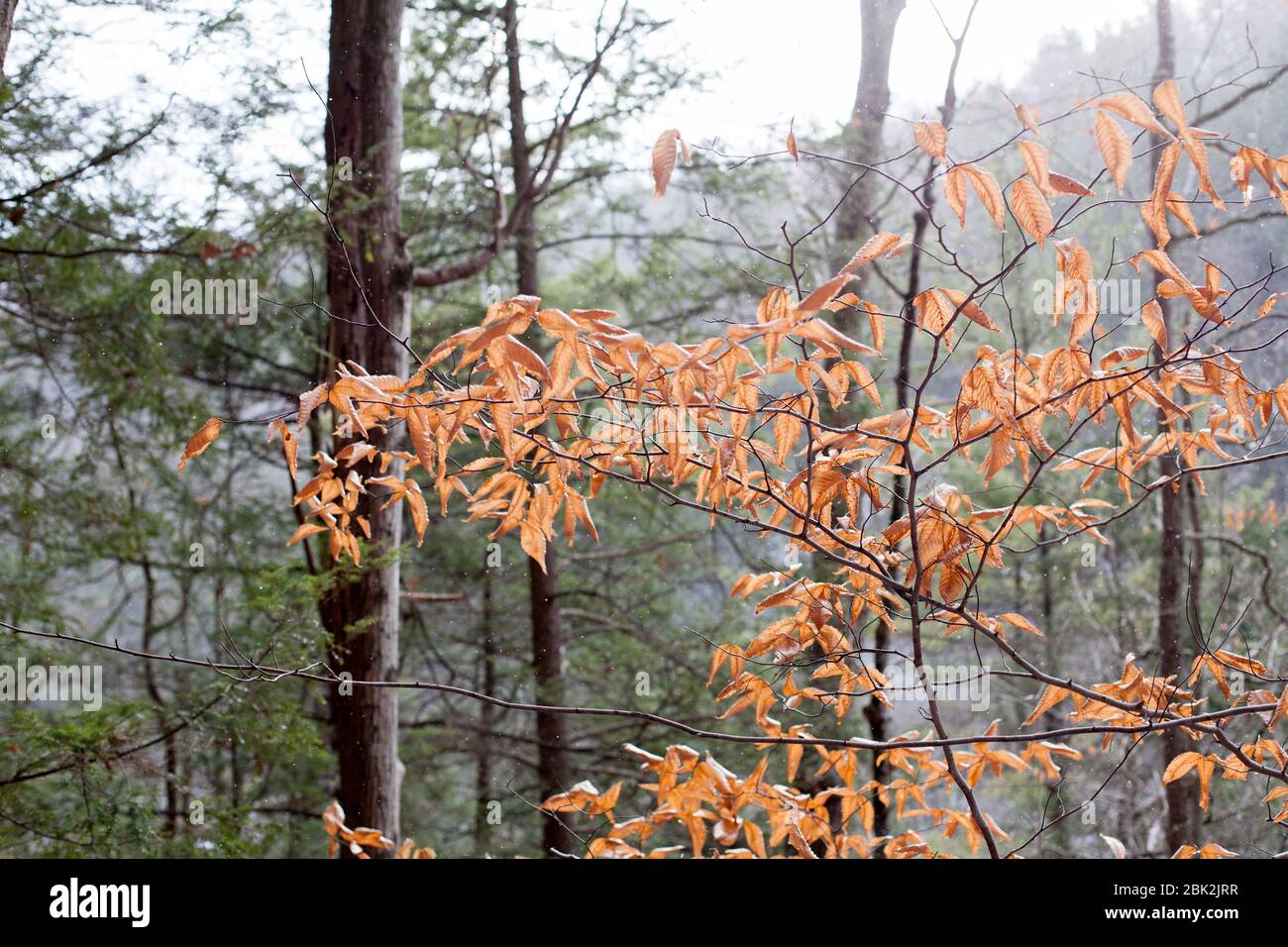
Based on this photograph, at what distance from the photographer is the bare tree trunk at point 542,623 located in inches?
101

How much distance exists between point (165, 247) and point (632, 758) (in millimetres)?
1841

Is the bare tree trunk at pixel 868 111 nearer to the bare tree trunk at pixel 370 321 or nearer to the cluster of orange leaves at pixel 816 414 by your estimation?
the bare tree trunk at pixel 370 321

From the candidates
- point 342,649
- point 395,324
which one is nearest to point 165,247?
point 395,324

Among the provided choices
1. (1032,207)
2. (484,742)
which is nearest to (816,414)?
(1032,207)

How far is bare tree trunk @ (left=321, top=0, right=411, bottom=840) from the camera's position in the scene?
214cm

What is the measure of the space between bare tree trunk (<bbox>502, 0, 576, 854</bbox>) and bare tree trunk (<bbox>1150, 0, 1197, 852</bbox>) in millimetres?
1523

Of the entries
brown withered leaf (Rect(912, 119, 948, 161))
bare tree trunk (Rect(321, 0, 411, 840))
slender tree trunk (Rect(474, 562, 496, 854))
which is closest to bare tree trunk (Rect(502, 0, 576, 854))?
slender tree trunk (Rect(474, 562, 496, 854))

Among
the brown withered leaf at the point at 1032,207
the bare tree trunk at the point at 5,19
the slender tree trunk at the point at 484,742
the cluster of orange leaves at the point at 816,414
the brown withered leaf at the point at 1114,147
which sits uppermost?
the bare tree trunk at the point at 5,19

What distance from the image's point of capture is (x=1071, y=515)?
122 centimetres

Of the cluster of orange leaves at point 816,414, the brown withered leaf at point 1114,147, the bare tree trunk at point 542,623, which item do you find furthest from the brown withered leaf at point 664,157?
the bare tree trunk at point 542,623

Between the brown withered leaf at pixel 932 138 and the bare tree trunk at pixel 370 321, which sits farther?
the bare tree trunk at pixel 370 321

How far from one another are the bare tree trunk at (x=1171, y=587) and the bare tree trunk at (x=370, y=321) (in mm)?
1780

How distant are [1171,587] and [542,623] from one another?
166 cm
